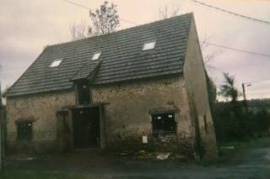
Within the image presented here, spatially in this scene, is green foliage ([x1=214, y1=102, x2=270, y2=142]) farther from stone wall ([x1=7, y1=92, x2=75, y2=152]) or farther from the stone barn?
stone wall ([x1=7, y1=92, x2=75, y2=152])

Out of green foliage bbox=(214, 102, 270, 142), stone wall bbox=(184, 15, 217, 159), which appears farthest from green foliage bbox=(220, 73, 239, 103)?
stone wall bbox=(184, 15, 217, 159)

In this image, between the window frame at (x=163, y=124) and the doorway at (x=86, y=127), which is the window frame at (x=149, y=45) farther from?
the doorway at (x=86, y=127)

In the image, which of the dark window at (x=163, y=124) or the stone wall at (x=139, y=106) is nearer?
the stone wall at (x=139, y=106)

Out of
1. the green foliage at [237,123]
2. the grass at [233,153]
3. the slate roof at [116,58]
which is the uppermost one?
the slate roof at [116,58]

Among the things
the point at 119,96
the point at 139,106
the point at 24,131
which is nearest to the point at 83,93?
the point at 119,96

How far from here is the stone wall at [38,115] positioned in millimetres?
27625

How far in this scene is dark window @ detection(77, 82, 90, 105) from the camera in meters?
26.5

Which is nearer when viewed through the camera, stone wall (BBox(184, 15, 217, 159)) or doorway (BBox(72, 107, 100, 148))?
stone wall (BBox(184, 15, 217, 159))

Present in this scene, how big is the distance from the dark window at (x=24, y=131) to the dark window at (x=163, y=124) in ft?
32.9

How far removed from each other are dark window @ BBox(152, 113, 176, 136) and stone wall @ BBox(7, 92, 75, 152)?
6279 mm

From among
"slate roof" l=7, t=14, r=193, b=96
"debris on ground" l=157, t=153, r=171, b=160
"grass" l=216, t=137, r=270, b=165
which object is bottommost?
"grass" l=216, t=137, r=270, b=165

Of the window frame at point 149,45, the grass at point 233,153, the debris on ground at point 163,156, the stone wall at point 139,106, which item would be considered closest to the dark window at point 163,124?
the stone wall at point 139,106

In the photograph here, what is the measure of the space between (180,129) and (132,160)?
10.5 feet

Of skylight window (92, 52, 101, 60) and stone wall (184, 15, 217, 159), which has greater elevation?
skylight window (92, 52, 101, 60)
